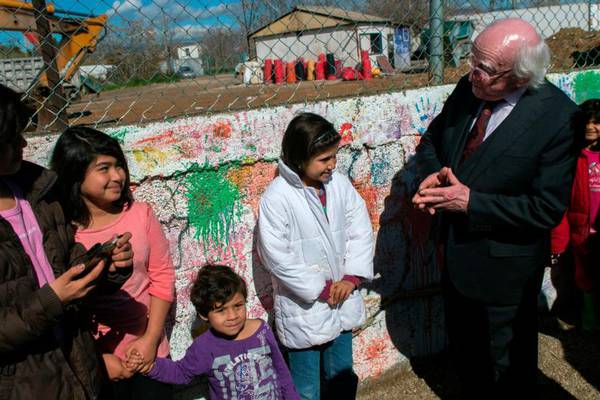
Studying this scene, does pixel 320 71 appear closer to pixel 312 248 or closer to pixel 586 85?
pixel 312 248

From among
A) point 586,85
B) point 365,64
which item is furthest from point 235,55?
point 586,85

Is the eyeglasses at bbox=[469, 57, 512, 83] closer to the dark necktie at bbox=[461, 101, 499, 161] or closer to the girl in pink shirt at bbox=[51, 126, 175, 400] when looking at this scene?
the dark necktie at bbox=[461, 101, 499, 161]

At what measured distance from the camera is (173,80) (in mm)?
2654

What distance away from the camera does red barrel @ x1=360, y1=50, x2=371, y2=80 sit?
3256 millimetres

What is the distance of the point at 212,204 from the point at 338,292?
0.75 metres

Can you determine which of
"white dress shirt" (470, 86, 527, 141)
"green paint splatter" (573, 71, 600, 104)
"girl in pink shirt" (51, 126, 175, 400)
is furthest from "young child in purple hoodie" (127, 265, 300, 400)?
"green paint splatter" (573, 71, 600, 104)

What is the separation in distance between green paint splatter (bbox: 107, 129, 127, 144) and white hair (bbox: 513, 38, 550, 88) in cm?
170

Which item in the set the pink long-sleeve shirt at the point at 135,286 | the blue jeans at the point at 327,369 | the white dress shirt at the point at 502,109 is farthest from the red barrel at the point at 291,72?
the blue jeans at the point at 327,369

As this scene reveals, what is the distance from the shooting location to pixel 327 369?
2781 millimetres

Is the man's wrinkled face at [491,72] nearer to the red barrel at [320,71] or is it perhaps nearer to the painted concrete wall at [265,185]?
the painted concrete wall at [265,185]

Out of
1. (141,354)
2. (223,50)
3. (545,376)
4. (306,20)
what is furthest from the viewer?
(545,376)

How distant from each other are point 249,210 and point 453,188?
1.02 metres

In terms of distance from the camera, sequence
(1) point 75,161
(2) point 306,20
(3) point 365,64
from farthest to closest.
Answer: (3) point 365,64 < (2) point 306,20 < (1) point 75,161

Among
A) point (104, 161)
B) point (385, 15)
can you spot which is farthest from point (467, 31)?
point (104, 161)
